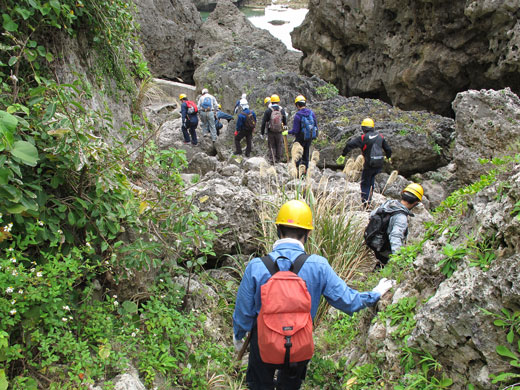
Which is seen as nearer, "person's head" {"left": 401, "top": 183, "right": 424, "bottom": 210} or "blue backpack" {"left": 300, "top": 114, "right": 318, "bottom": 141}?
"person's head" {"left": 401, "top": 183, "right": 424, "bottom": 210}

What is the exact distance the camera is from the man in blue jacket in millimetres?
2559

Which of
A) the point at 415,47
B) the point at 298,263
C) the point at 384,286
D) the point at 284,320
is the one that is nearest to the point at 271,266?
the point at 298,263

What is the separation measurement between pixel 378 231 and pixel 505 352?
2.30m

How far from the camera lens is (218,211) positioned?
4.92 m

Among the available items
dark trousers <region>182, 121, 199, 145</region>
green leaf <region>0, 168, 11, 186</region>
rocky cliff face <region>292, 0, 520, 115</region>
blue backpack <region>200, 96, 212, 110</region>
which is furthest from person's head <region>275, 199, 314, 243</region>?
rocky cliff face <region>292, 0, 520, 115</region>

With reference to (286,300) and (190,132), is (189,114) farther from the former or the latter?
(286,300)

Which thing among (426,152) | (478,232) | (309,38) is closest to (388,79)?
(309,38)

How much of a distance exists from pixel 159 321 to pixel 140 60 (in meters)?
3.41

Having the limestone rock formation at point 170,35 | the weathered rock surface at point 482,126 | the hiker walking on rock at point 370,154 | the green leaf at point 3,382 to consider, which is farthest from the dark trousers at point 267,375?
the limestone rock formation at point 170,35

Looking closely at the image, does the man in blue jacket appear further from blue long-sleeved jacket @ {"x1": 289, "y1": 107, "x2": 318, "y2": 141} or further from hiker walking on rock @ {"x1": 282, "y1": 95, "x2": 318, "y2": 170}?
blue long-sleeved jacket @ {"x1": 289, "y1": 107, "x2": 318, "y2": 141}

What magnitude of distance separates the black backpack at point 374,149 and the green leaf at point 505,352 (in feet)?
16.7

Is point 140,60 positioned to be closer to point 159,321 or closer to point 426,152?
point 159,321

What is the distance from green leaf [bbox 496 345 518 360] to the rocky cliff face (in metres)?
13.8

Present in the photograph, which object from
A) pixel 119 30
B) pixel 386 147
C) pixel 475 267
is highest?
pixel 119 30
